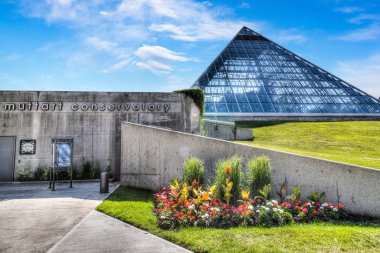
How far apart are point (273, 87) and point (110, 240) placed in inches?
1652

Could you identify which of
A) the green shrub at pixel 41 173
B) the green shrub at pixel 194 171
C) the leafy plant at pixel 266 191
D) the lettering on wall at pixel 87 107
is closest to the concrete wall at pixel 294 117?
the lettering on wall at pixel 87 107

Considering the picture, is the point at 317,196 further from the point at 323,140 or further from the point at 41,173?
the point at 323,140

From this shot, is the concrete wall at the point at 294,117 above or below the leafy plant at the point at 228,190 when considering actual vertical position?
above

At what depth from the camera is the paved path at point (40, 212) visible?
670 centimetres

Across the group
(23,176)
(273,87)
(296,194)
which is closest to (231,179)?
(296,194)

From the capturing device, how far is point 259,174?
9.30 metres

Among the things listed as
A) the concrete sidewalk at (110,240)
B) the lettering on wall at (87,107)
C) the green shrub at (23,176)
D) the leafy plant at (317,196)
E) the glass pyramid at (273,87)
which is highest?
the glass pyramid at (273,87)

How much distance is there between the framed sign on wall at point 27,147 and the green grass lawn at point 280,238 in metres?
10.8

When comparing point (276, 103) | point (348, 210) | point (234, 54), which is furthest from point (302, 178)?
point (234, 54)

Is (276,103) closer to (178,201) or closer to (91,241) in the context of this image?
(178,201)

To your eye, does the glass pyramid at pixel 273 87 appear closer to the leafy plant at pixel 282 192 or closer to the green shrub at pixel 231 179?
the green shrub at pixel 231 179

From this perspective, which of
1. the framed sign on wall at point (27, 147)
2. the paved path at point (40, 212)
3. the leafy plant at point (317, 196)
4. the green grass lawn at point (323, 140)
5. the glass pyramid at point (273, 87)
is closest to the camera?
the paved path at point (40, 212)

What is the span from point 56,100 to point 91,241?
11.9 meters

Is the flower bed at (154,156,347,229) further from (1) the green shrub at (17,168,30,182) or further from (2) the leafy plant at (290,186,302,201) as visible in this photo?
(1) the green shrub at (17,168,30,182)
